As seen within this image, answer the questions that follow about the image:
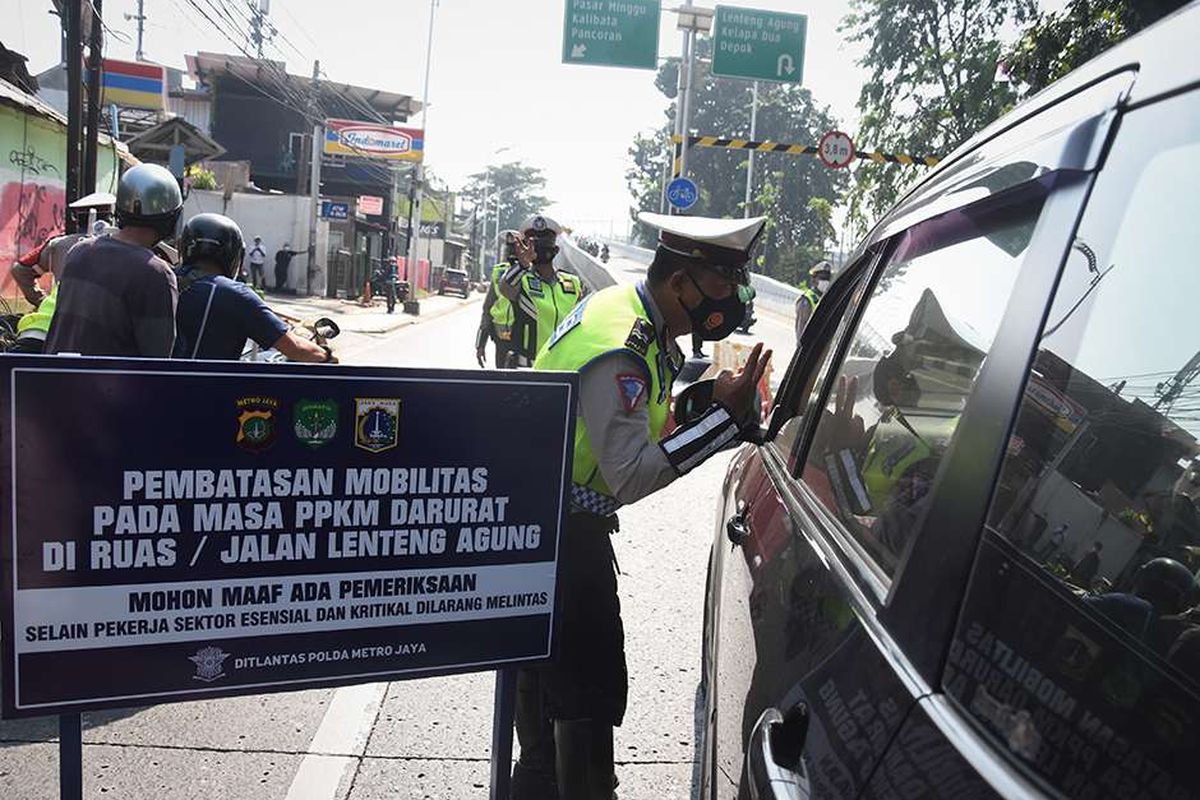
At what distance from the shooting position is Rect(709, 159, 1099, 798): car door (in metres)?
1.28

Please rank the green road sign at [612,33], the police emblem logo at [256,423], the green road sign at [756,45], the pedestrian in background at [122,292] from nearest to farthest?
the police emblem logo at [256,423] → the pedestrian in background at [122,292] → the green road sign at [612,33] → the green road sign at [756,45]

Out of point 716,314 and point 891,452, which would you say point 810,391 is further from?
point 891,452

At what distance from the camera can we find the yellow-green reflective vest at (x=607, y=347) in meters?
2.38

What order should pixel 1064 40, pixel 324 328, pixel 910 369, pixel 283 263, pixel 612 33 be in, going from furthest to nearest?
pixel 283 263
pixel 612 33
pixel 1064 40
pixel 324 328
pixel 910 369

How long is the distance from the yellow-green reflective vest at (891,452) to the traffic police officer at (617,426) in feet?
Answer: 1.76

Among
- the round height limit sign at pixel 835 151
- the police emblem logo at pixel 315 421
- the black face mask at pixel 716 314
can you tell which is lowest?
the police emblem logo at pixel 315 421

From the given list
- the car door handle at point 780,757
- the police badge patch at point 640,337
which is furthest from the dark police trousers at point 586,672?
the car door handle at point 780,757

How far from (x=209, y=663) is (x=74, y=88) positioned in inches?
455

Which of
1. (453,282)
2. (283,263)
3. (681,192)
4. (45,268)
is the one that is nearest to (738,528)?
(45,268)

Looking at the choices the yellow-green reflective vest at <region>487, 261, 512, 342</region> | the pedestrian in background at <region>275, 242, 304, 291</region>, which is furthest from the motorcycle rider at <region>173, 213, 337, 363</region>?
the pedestrian in background at <region>275, 242, 304, 291</region>

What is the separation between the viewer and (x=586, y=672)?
250 centimetres

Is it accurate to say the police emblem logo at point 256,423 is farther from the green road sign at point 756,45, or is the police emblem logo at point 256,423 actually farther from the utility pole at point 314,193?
the utility pole at point 314,193

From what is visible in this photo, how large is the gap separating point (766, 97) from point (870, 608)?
77.0 m

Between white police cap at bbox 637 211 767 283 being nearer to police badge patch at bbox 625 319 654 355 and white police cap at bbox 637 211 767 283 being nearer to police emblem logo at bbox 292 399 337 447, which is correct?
police badge patch at bbox 625 319 654 355
